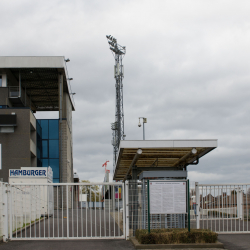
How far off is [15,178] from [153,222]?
1982 cm

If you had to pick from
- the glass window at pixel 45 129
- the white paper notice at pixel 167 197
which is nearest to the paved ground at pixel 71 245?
the white paper notice at pixel 167 197

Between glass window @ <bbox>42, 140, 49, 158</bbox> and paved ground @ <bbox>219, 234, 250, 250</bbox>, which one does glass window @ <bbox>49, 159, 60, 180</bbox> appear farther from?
paved ground @ <bbox>219, 234, 250, 250</bbox>

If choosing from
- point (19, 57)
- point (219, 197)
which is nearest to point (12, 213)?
point (219, 197)

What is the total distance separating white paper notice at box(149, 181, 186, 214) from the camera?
11344 mm

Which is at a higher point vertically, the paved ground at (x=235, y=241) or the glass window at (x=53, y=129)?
the glass window at (x=53, y=129)

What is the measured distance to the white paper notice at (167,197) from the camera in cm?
1134

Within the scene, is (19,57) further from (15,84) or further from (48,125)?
(48,125)

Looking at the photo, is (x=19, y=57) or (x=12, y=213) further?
(x=19, y=57)

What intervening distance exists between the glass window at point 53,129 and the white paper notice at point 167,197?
3972 centimetres

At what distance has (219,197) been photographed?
561 inches

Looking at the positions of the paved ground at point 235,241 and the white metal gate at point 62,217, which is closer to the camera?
the paved ground at point 235,241

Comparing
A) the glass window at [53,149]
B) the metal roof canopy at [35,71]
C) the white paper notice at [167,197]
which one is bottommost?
the white paper notice at [167,197]

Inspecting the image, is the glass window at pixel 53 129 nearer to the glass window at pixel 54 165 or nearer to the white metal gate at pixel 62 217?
the glass window at pixel 54 165

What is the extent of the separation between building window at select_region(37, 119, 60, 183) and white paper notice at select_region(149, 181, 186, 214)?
38.4m
